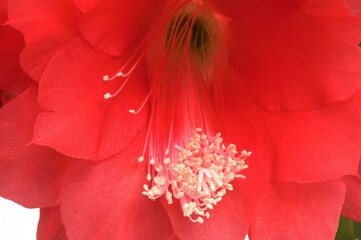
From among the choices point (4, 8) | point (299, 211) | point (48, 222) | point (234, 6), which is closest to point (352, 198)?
point (299, 211)

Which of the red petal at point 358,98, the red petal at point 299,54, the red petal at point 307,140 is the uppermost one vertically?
the red petal at point 299,54

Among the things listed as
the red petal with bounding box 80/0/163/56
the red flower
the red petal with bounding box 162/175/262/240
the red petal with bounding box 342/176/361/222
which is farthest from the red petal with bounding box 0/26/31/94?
the red petal with bounding box 342/176/361/222

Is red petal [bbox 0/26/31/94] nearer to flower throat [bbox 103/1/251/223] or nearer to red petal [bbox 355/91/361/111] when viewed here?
flower throat [bbox 103/1/251/223]

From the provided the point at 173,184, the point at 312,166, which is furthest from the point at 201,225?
the point at 312,166

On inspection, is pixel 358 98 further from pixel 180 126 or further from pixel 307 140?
pixel 180 126

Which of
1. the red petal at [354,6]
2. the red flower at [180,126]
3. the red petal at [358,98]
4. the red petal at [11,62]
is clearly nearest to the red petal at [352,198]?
the red flower at [180,126]

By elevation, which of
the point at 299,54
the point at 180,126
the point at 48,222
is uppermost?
the point at 299,54

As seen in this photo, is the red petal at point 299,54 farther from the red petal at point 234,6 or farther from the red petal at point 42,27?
the red petal at point 42,27
